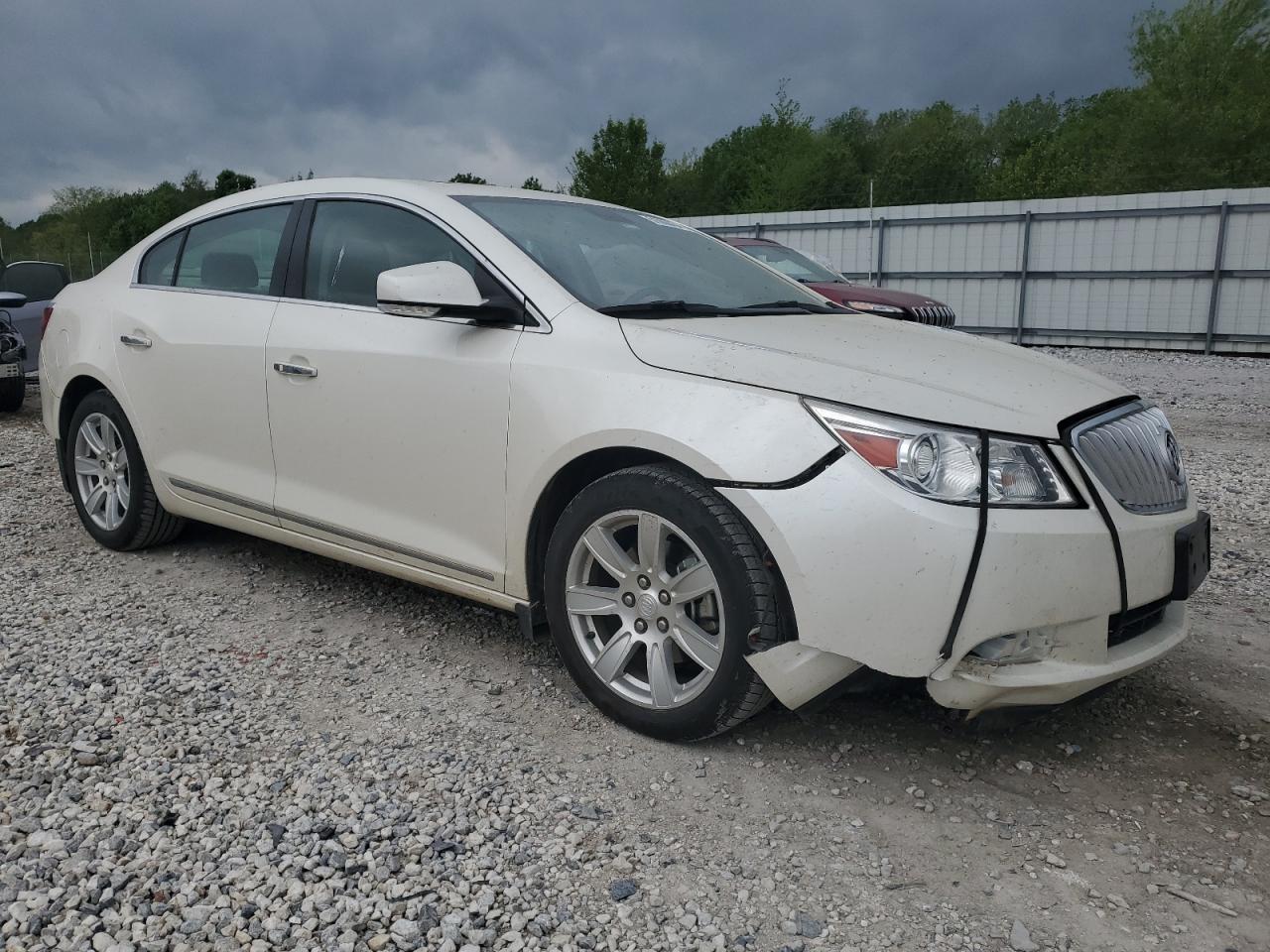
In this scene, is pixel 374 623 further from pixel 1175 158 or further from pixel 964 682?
pixel 1175 158

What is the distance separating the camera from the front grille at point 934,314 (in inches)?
419

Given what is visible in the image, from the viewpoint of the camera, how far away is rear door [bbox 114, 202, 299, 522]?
378cm

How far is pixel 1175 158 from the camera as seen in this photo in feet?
117

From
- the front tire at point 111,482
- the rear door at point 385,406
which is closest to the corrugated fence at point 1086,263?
the rear door at point 385,406

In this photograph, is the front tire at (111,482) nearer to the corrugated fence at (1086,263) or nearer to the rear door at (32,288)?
the rear door at (32,288)

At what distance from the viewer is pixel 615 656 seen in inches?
114

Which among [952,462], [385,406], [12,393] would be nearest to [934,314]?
[385,406]

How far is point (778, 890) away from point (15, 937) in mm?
1607

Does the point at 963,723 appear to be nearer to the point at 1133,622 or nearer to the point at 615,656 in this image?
the point at 1133,622

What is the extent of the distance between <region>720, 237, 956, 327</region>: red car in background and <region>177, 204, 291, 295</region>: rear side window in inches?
264

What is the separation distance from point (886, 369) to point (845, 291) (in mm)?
7955

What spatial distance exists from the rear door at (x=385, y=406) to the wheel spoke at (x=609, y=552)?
14.2 inches

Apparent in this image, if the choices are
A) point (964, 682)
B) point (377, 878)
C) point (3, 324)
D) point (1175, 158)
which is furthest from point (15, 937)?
point (1175, 158)

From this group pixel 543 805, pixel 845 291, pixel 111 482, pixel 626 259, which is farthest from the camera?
pixel 845 291
